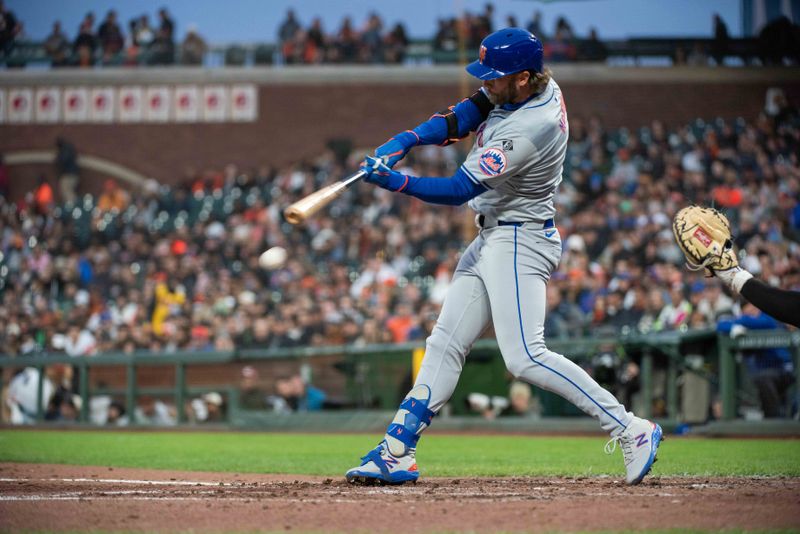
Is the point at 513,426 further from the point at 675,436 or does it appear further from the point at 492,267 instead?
the point at 492,267

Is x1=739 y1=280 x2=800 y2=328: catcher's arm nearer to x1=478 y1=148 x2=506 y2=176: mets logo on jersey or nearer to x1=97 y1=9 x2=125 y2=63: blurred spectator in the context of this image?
x1=478 y1=148 x2=506 y2=176: mets logo on jersey

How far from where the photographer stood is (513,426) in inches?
467

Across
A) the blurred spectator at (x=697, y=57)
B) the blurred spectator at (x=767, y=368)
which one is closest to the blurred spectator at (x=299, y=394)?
the blurred spectator at (x=767, y=368)

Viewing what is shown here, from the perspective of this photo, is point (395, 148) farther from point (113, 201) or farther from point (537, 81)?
point (113, 201)

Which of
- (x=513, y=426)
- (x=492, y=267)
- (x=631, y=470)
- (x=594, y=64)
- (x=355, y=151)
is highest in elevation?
(x=594, y=64)

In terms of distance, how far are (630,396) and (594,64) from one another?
589 inches

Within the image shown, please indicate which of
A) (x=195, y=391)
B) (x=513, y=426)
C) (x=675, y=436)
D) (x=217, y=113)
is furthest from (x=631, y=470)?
(x=217, y=113)

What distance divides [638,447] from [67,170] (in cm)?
2382

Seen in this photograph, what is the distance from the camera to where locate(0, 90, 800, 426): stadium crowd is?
13.4 meters

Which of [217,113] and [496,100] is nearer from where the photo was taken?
[496,100]

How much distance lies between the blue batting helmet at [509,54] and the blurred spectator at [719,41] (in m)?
17.9

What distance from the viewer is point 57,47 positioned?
26.8m

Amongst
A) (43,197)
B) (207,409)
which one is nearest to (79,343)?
(207,409)

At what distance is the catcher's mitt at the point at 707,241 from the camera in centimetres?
507
